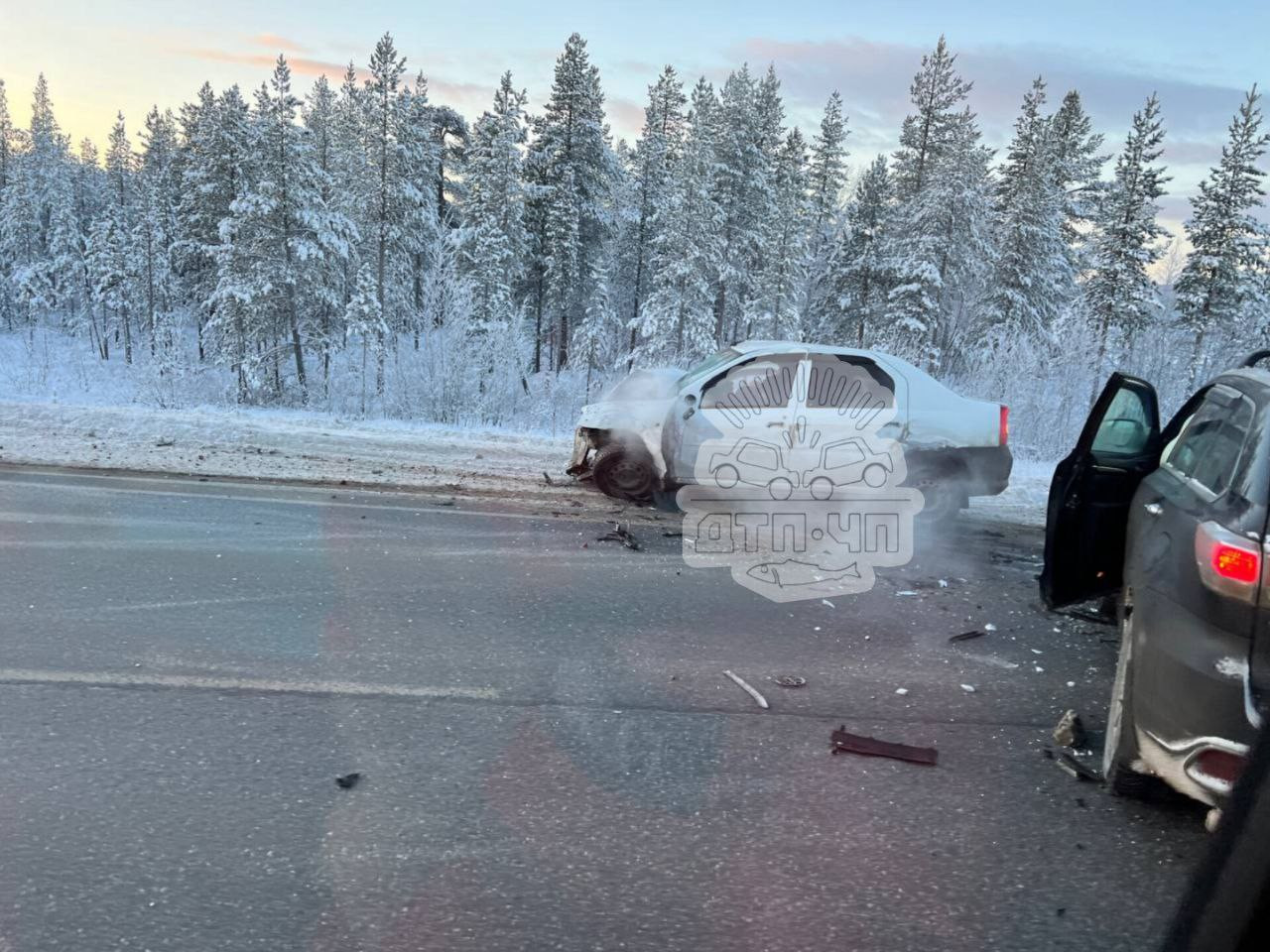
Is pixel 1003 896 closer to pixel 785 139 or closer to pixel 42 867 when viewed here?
pixel 42 867

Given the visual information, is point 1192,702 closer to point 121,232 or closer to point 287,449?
point 287,449

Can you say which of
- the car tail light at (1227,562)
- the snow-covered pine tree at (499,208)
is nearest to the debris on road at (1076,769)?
the car tail light at (1227,562)

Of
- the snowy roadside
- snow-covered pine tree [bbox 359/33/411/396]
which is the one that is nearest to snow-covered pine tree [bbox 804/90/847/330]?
snow-covered pine tree [bbox 359/33/411/396]

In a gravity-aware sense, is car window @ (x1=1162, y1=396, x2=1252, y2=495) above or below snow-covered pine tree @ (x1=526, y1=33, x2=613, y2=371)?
below

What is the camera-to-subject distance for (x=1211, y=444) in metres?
3.35

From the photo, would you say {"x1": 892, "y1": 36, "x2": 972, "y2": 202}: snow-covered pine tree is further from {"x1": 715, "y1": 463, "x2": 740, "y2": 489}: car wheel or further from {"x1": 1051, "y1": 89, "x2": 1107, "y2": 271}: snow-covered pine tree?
{"x1": 715, "y1": 463, "x2": 740, "y2": 489}: car wheel

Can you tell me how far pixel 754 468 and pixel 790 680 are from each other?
166 inches

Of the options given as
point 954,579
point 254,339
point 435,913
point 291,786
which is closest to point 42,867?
point 291,786

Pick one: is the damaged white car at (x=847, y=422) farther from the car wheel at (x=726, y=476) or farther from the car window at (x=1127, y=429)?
Answer: the car window at (x=1127, y=429)

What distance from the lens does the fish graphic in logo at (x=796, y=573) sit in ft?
20.2

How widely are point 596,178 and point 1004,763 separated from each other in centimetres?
3398

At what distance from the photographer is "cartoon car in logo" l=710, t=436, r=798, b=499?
8109 mm

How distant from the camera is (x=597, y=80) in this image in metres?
32.7

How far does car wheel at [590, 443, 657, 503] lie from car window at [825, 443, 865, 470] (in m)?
1.80
